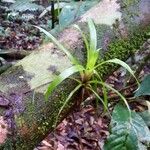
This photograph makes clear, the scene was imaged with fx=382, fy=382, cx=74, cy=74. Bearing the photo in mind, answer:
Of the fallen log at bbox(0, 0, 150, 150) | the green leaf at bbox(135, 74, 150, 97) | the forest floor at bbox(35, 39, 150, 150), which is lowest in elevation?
the forest floor at bbox(35, 39, 150, 150)

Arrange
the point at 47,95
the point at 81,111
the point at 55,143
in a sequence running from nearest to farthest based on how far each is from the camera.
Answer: the point at 47,95 < the point at 55,143 < the point at 81,111

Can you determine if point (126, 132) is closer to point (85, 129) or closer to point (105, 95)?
point (105, 95)

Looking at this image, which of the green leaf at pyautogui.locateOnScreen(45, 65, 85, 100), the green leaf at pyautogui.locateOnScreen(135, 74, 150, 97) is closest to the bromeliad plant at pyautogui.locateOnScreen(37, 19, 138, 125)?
the green leaf at pyautogui.locateOnScreen(45, 65, 85, 100)

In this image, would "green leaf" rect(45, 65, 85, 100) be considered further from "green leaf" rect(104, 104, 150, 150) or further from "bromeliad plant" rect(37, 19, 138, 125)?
"green leaf" rect(104, 104, 150, 150)

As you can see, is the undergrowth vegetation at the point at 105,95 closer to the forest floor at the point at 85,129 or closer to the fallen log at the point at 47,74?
the fallen log at the point at 47,74

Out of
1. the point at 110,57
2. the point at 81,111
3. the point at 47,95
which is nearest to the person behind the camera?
the point at 47,95

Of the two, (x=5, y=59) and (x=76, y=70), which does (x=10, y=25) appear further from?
(x=76, y=70)

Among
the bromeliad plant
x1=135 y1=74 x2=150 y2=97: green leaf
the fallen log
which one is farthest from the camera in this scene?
x1=135 y1=74 x2=150 y2=97: green leaf

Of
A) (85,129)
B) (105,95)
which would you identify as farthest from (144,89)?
(85,129)

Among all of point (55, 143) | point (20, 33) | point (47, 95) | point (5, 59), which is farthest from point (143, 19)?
point (20, 33)
